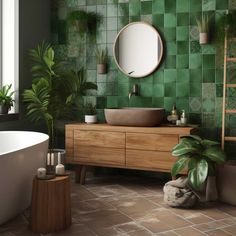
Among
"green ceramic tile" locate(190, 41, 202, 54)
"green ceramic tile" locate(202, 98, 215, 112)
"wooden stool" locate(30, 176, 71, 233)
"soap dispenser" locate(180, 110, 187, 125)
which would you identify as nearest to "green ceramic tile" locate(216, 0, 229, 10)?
Result: "green ceramic tile" locate(190, 41, 202, 54)

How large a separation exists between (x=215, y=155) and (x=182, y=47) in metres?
1.56

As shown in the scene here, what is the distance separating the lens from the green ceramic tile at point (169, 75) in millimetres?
4699

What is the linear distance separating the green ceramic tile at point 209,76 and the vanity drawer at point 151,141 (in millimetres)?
912

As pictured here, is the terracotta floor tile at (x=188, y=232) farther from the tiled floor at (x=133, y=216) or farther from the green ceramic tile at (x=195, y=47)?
the green ceramic tile at (x=195, y=47)

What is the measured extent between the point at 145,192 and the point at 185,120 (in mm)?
934

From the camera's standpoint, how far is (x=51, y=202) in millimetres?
2969

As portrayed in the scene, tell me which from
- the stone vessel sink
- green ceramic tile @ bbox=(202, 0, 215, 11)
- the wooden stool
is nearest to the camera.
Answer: the wooden stool

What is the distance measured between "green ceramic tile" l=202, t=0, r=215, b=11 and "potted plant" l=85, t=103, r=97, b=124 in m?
1.81

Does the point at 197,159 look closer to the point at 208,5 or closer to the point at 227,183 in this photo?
the point at 227,183

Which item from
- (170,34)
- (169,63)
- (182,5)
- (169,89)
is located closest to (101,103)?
(169,89)

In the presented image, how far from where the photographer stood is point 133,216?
135 inches

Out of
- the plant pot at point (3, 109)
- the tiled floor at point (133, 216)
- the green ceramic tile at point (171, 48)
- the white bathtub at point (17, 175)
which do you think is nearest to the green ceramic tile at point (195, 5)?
the green ceramic tile at point (171, 48)

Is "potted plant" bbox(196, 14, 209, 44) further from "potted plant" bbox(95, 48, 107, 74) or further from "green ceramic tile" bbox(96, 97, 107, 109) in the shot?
"green ceramic tile" bbox(96, 97, 107, 109)

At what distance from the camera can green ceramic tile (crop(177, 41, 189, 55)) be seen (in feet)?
15.1
